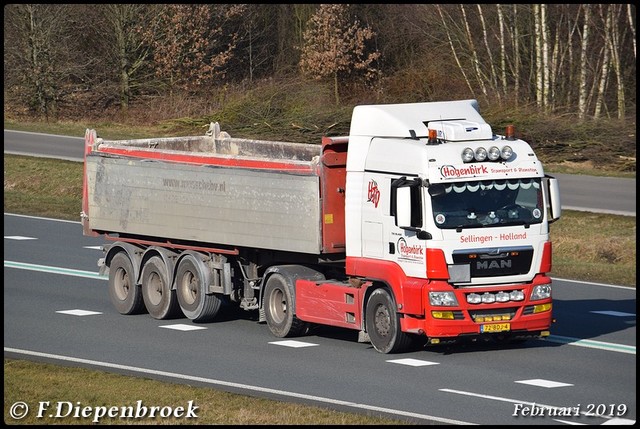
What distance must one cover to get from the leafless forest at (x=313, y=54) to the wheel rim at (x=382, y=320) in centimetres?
2806

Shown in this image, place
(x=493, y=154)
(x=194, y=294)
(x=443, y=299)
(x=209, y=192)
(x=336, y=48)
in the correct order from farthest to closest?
1. (x=336, y=48)
2. (x=194, y=294)
3. (x=209, y=192)
4. (x=493, y=154)
5. (x=443, y=299)

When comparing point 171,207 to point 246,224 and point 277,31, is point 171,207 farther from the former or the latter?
point 277,31

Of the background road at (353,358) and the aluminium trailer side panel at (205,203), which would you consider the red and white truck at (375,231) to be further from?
the background road at (353,358)

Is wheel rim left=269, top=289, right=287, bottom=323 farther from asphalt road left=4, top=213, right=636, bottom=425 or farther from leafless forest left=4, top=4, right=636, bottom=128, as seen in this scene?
leafless forest left=4, top=4, right=636, bottom=128

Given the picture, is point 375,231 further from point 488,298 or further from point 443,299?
point 488,298

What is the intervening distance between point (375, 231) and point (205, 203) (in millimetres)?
3251

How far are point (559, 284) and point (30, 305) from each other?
935 centimetres

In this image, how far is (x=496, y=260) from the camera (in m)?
17.0

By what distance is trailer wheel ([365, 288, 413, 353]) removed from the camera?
1698 centimetres

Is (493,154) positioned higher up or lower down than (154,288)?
→ higher up

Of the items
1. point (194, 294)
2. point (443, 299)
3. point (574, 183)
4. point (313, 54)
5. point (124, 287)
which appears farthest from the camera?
point (313, 54)

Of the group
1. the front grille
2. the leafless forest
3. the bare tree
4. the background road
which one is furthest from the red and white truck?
the bare tree

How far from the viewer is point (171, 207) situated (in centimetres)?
2009

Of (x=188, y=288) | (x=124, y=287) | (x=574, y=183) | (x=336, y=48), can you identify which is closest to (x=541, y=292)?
(x=188, y=288)
